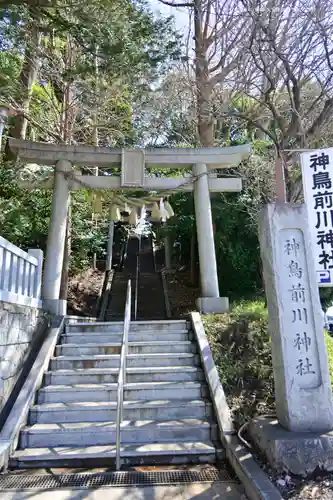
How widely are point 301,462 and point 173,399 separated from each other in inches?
87.0

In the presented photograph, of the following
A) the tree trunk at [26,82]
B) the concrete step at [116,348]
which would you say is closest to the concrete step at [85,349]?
the concrete step at [116,348]

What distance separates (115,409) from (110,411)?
0.23ft

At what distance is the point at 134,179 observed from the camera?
8336mm

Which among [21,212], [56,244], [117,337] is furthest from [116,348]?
[21,212]

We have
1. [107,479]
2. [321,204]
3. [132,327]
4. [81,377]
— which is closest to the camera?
[107,479]

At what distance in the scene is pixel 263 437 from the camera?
368 centimetres

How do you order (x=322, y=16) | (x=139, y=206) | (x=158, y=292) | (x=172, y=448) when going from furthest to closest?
(x=158, y=292)
(x=139, y=206)
(x=322, y=16)
(x=172, y=448)

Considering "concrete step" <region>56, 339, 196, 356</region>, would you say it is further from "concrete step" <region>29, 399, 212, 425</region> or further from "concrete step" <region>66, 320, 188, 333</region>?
"concrete step" <region>29, 399, 212, 425</region>

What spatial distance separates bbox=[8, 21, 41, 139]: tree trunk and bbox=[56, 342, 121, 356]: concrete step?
645 centimetres

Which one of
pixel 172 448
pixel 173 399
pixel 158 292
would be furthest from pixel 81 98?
pixel 172 448

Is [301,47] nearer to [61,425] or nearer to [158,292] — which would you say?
[61,425]

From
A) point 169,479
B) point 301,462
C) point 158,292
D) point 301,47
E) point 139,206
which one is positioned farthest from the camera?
point 158,292

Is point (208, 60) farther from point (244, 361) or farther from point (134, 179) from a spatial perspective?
point (244, 361)

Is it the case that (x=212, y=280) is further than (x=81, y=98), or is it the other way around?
(x=81, y=98)
